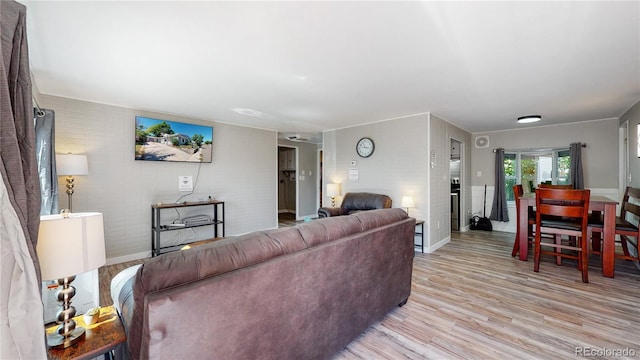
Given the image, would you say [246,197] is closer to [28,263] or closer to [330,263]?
[330,263]

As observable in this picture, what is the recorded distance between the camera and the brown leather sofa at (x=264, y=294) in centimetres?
99

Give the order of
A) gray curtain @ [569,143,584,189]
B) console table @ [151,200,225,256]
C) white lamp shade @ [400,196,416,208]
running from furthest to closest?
gray curtain @ [569,143,584,189] → white lamp shade @ [400,196,416,208] → console table @ [151,200,225,256]

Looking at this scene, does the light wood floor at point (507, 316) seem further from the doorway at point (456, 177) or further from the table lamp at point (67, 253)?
the doorway at point (456, 177)

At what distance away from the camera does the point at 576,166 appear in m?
4.82

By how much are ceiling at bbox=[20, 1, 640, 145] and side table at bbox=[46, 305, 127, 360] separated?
1.73m

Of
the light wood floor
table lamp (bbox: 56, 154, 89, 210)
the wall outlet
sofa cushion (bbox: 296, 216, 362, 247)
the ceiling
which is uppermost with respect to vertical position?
the ceiling

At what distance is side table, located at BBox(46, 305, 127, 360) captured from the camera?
101 centimetres

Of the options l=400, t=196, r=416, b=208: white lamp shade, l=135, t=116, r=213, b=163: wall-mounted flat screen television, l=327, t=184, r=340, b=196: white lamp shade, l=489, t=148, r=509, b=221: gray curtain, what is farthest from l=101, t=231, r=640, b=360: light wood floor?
l=327, t=184, r=340, b=196: white lamp shade

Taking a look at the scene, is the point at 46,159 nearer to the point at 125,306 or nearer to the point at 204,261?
the point at 125,306

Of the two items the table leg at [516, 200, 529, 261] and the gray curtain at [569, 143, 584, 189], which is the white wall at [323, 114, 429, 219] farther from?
the gray curtain at [569, 143, 584, 189]

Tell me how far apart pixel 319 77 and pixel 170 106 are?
2.40m

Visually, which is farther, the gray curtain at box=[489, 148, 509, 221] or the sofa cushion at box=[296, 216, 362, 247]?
the gray curtain at box=[489, 148, 509, 221]

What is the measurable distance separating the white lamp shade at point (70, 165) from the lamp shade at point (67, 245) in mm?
2652

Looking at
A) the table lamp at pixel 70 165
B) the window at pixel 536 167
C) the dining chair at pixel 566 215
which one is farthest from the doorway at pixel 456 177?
the table lamp at pixel 70 165
